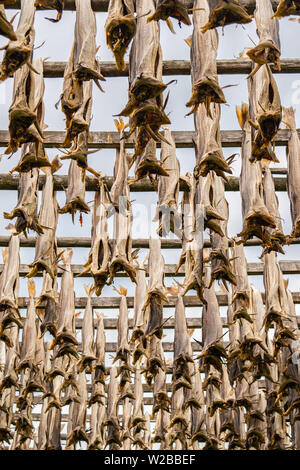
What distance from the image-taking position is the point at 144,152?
11.4ft

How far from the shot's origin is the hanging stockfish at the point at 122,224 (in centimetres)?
426

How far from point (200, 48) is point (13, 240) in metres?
2.88

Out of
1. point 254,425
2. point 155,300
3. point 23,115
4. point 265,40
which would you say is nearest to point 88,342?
point 155,300

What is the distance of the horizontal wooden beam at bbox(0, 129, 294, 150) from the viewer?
5.20 meters

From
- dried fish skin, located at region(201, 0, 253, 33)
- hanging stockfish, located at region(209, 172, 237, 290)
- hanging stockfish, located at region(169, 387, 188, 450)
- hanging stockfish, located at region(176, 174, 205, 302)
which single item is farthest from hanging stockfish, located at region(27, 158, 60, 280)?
hanging stockfish, located at region(169, 387, 188, 450)

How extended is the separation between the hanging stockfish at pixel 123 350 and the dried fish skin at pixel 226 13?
13.4ft

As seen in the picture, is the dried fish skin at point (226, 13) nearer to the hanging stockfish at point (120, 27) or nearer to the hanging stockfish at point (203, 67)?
the hanging stockfish at point (203, 67)

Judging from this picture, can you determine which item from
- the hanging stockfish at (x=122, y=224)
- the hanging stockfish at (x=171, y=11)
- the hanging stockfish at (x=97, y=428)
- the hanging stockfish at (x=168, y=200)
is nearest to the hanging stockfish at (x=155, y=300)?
the hanging stockfish at (x=122, y=224)

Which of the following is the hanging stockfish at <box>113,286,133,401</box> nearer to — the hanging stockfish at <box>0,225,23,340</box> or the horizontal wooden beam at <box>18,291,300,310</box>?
the horizontal wooden beam at <box>18,291,300,310</box>

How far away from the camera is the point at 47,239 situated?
183 inches

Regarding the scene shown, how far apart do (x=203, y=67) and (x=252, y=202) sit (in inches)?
46.6
